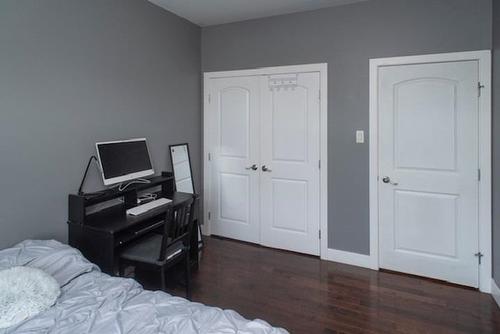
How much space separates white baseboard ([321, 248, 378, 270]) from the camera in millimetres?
3377

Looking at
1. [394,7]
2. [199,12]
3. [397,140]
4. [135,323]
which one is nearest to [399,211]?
[397,140]

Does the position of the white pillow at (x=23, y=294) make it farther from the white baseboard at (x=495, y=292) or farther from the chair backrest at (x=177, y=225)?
the white baseboard at (x=495, y=292)

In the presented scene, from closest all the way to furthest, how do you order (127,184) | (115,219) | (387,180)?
(115,219) < (127,184) < (387,180)

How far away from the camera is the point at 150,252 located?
98.6 inches

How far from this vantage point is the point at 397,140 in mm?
3195

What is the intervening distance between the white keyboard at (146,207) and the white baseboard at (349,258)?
1.80 meters

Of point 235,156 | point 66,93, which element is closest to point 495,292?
point 235,156

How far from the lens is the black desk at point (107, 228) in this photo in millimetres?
2342

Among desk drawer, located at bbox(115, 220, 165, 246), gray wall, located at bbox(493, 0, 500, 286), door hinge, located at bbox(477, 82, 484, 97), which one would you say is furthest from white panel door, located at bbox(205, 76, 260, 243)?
gray wall, located at bbox(493, 0, 500, 286)

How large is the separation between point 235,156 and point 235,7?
5.36 ft

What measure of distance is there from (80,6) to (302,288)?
2955mm

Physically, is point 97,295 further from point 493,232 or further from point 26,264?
point 493,232

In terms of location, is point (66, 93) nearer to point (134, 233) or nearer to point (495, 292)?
point (134, 233)

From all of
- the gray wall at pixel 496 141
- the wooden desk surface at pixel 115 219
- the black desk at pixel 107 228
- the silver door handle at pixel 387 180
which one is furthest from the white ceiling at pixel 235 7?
the wooden desk surface at pixel 115 219
